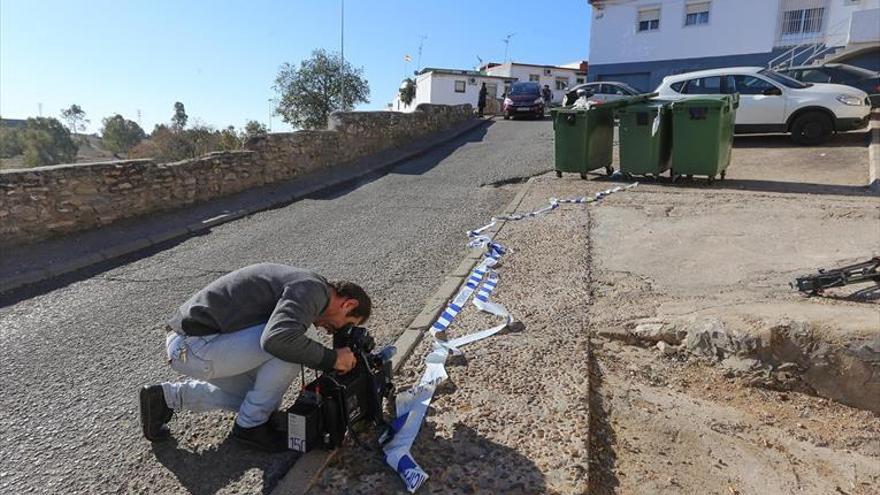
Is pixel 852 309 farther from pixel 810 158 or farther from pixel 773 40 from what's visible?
pixel 773 40

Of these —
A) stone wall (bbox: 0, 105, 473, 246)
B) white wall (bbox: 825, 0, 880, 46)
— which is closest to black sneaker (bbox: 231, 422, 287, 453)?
stone wall (bbox: 0, 105, 473, 246)

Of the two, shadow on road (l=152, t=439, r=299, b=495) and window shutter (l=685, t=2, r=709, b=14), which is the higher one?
window shutter (l=685, t=2, r=709, b=14)

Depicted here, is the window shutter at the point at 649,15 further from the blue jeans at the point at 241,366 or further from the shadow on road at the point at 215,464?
the shadow on road at the point at 215,464

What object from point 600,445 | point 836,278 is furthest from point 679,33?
point 600,445

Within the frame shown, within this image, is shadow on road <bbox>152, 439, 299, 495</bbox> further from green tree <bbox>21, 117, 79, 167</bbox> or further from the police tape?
green tree <bbox>21, 117, 79, 167</bbox>

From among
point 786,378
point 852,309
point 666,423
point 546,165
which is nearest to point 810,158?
point 546,165

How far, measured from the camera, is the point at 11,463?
291 cm

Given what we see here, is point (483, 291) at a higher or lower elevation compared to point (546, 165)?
lower

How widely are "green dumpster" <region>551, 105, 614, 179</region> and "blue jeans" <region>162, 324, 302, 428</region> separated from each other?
8.76m

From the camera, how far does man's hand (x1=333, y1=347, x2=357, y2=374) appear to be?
2760 mm

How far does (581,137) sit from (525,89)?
48.9 ft

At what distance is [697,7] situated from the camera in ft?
88.5

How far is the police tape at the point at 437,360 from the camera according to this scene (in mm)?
2740

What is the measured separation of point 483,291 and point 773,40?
85.3 ft
